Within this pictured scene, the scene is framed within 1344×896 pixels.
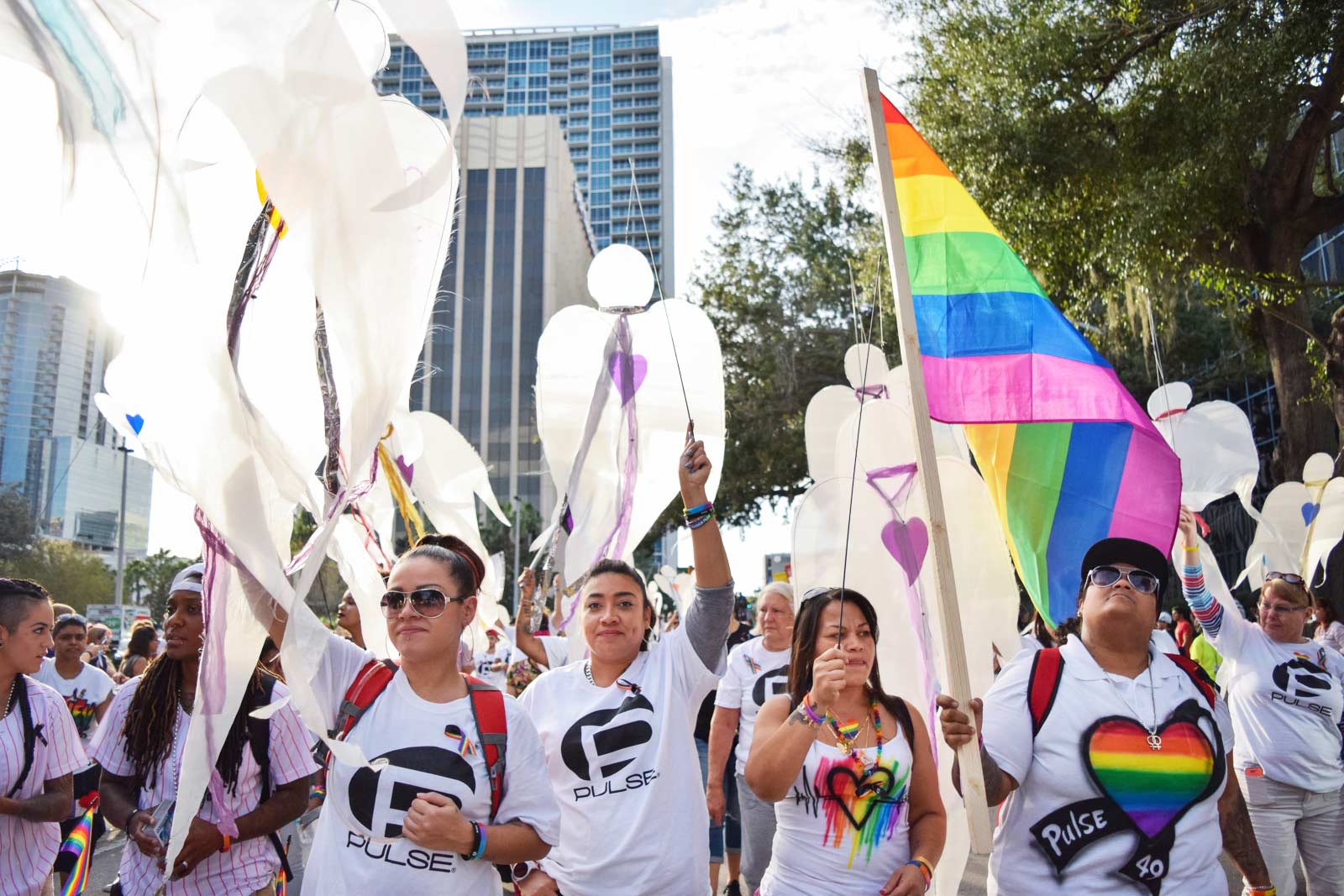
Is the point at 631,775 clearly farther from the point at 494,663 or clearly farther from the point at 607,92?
the point at 607,92

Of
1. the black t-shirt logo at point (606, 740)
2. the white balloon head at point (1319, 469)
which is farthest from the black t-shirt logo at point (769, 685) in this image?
the white balloon head at point (1319, 469)

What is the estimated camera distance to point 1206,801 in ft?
9.83

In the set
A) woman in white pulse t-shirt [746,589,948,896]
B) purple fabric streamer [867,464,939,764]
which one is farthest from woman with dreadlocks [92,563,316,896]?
purple fabric streamer [867,464,939,764]

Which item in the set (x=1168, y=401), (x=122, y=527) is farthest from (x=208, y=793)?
(x=122, y=527)

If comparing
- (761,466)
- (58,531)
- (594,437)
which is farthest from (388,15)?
(58,531)

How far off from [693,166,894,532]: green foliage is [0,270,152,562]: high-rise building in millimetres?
11048

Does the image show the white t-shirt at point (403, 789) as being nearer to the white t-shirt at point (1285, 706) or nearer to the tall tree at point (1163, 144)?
the white t-shirt at point (1285, 706)

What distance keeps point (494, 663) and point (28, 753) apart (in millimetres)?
6313

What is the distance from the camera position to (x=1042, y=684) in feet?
10.1

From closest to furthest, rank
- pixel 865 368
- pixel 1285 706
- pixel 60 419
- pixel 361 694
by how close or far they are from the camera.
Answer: pixel 361 694, pixel 1285 706, pixel 865 368, pixel 60 419

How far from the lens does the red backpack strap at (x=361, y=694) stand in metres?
2.71

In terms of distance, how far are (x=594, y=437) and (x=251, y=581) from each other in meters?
3.17

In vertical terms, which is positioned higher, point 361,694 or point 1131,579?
point 1131,579

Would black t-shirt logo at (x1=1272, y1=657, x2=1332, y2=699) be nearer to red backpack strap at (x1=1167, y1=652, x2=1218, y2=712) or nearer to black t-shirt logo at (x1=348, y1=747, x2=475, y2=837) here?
red backpack strap at (x1=1167, y1=652, x2=1218, y2=712)
